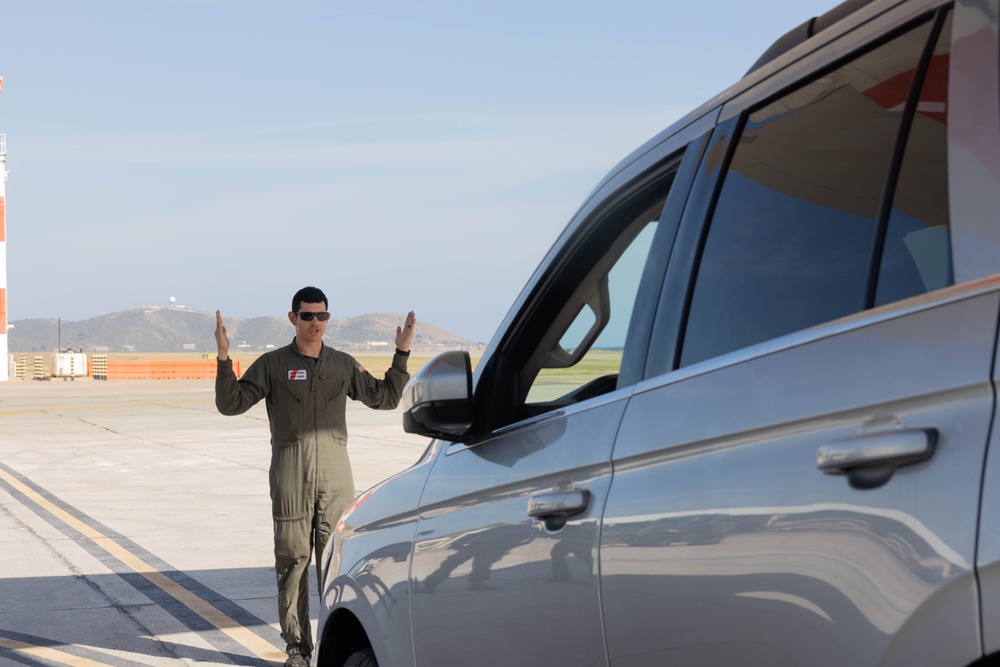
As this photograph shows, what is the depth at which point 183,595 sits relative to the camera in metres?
8.13

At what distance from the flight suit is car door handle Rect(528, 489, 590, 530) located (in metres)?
3.80

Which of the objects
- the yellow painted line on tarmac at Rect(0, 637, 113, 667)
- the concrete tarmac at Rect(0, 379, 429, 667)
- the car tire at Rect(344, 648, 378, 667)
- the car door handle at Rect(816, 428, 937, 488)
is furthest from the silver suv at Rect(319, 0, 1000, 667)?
the concrete tarmac at Rect(0, 379, 429, 667)

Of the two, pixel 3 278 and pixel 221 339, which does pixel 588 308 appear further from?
pixel 3 278

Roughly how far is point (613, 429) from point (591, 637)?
0.38 metres

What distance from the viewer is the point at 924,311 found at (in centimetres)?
158

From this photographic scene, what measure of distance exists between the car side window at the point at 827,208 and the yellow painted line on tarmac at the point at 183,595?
192 inches

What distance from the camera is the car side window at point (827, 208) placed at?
1.80 metres

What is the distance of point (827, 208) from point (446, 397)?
122 centimetres

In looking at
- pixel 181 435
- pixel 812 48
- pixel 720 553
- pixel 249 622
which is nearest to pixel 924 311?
pixel 720 553

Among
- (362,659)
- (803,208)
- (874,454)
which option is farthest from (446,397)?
(874,454)

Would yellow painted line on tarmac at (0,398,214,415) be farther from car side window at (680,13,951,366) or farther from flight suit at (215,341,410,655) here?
car side window at (680,13,951,366)

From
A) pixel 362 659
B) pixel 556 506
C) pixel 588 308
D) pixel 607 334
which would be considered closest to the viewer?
pixel 556 506

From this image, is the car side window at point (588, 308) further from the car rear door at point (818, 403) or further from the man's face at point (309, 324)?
the man's face at point (309, 324)

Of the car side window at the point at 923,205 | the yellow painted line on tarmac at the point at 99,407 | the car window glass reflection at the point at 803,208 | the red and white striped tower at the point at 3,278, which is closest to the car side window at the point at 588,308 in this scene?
the car window glass reflection at the point at 803,208
